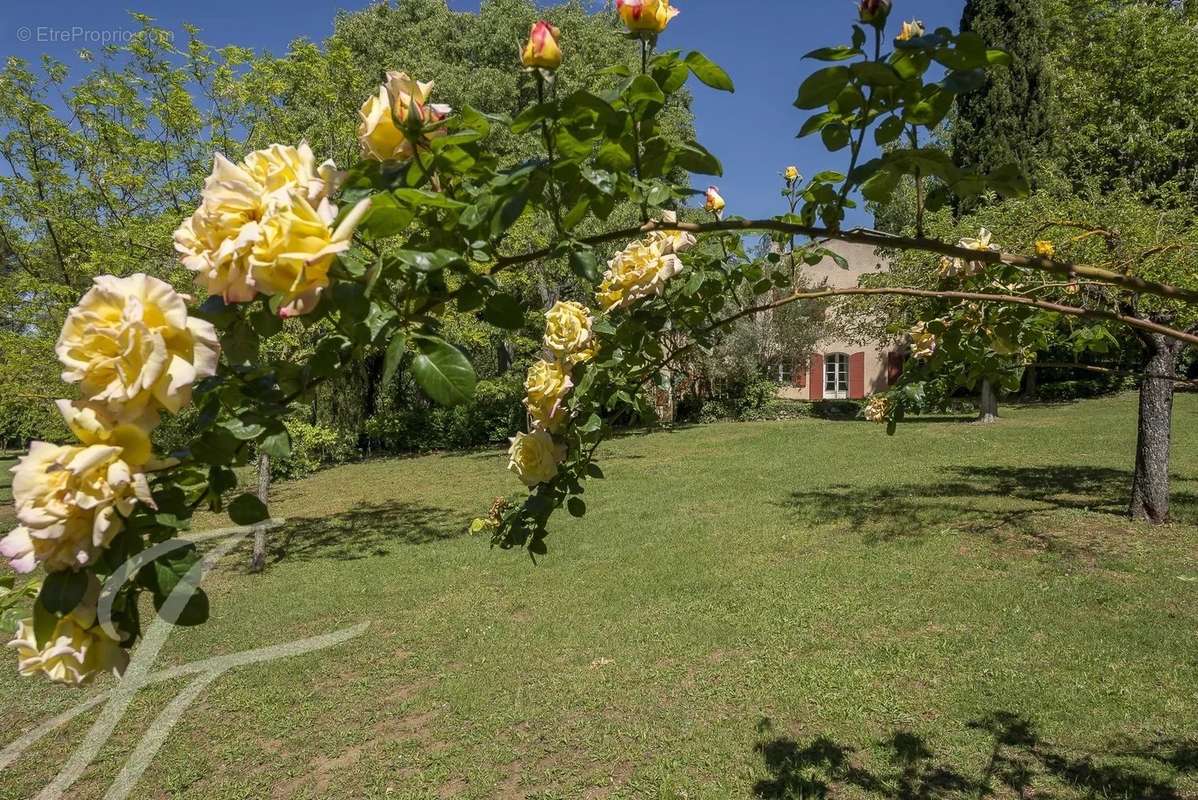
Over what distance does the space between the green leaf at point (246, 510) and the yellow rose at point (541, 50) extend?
0.60m

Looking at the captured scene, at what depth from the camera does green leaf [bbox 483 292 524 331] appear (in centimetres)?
91

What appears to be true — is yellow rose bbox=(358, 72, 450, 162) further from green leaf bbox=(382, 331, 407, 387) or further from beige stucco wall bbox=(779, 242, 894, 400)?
beige stucco wall bbox=(779, 242, 894, 400)

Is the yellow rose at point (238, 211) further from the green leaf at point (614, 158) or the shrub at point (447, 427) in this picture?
the shrub at point (447, 427)

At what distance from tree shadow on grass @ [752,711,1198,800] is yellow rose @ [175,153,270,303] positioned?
2.95 meters

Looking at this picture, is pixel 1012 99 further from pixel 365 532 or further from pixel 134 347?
pixel 134 347

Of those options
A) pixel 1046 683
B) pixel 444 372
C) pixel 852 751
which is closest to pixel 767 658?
pixel 852 751

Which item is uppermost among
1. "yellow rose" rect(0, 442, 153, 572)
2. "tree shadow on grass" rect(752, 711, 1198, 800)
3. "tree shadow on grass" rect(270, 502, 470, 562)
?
"yellow rose" rect(0, 442, 153, 572)

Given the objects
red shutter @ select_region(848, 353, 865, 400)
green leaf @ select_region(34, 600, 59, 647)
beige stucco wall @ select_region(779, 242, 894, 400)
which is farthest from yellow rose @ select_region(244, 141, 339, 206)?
red shutter @ select_region(848, 353, 865, 400)

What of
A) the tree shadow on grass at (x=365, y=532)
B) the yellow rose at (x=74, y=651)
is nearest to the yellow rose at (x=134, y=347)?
the yellow rose at (x=74, y=651)

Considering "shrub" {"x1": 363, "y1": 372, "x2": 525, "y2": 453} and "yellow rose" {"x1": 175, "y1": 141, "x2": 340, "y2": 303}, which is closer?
"yellow rose" {"x1": 175, "y1": 141, "x2": 340, "y2": 303}

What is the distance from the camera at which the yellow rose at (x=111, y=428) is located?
62 centimetres

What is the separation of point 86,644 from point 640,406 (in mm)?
1129

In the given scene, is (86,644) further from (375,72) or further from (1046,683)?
(375,72)

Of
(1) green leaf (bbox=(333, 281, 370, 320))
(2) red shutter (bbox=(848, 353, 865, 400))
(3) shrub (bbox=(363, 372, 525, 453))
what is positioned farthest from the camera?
(2) red shutter (bbox=(848, 353, 865, 400))
